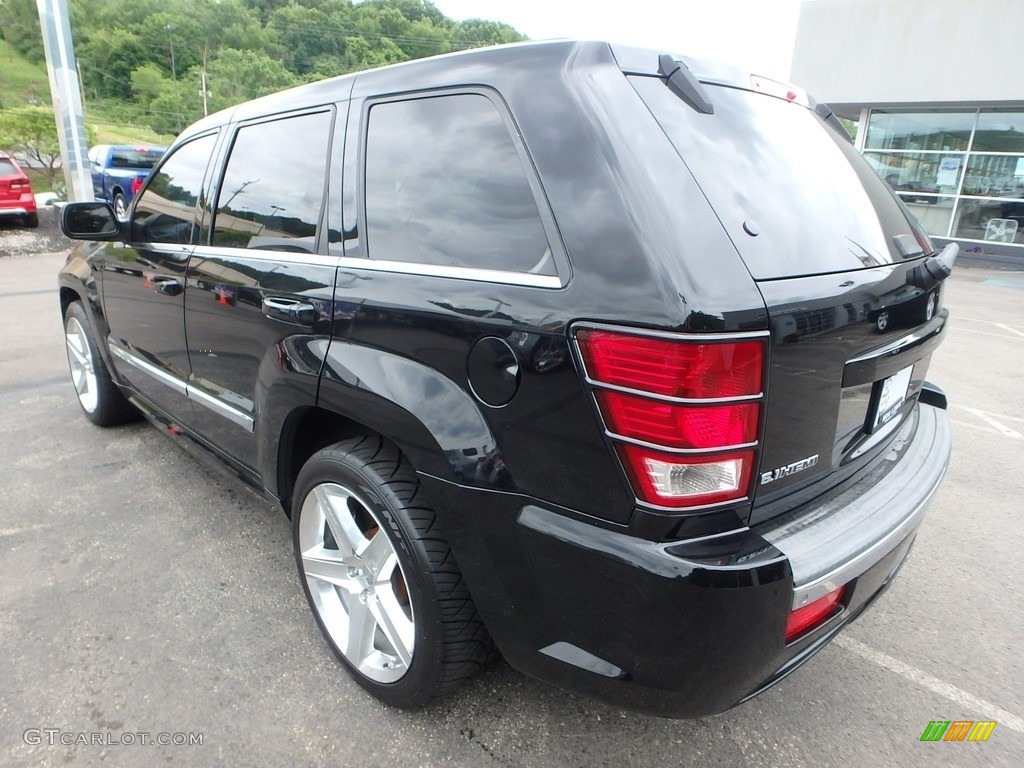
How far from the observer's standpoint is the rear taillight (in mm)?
1366

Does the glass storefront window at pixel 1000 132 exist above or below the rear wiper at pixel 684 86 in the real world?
above

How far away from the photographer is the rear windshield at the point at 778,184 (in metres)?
1.55

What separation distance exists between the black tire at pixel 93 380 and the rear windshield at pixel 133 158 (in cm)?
1469

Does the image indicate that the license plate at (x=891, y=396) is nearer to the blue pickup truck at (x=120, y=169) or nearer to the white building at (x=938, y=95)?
the white building at (x=938, y=95)

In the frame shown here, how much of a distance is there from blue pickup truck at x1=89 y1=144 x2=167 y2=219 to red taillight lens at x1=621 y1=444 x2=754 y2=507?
1697cm

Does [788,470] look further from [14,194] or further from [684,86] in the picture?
[14,194]

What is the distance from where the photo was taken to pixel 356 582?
6.84 ft

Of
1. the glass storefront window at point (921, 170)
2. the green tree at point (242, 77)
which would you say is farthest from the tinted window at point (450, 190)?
the green tree at point (242, 77)

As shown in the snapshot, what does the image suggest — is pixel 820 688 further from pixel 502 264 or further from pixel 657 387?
pixel 502 264

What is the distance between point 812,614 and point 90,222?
3457 mm

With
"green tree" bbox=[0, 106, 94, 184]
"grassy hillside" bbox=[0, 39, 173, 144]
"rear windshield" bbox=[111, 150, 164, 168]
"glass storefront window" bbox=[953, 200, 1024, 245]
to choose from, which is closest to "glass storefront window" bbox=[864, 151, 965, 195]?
"glass storefront window" bbox=[953, 200, 1024, 245]

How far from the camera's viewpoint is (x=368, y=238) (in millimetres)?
1973

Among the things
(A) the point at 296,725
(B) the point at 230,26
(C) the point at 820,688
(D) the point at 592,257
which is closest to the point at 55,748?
(A) the point at 296,725

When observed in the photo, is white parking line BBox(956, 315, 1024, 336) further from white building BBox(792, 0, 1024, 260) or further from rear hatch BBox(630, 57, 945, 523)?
white building BBox(792, 0, 1024, 260)
